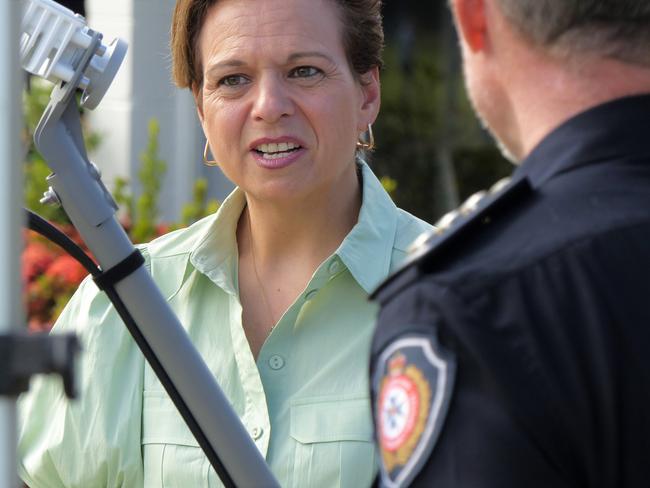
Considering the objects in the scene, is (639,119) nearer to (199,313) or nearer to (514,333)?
(514,333)

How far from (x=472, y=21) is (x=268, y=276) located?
45.1 inches

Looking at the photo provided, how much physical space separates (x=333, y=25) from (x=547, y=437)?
1.34 m

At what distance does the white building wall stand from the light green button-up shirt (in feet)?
14.5

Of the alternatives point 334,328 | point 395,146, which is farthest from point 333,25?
point 395,146

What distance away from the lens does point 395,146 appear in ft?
25.7

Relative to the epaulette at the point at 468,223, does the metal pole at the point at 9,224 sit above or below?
above

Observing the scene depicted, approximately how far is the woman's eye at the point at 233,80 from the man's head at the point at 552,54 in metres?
Answer: 1.05

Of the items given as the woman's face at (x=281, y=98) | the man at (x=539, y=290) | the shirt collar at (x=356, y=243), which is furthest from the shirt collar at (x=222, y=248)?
the man at (x=539, y=290)

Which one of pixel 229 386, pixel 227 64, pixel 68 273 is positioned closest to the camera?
pixel 229 386

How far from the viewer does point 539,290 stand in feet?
3.78

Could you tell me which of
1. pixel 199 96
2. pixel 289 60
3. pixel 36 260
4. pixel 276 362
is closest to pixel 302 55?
pixel 289 60

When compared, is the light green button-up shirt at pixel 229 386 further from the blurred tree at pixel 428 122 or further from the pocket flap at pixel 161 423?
the blurred tree at pixel 428 122

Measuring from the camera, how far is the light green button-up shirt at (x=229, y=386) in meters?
2.07

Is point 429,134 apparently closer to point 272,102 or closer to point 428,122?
point 428,122
